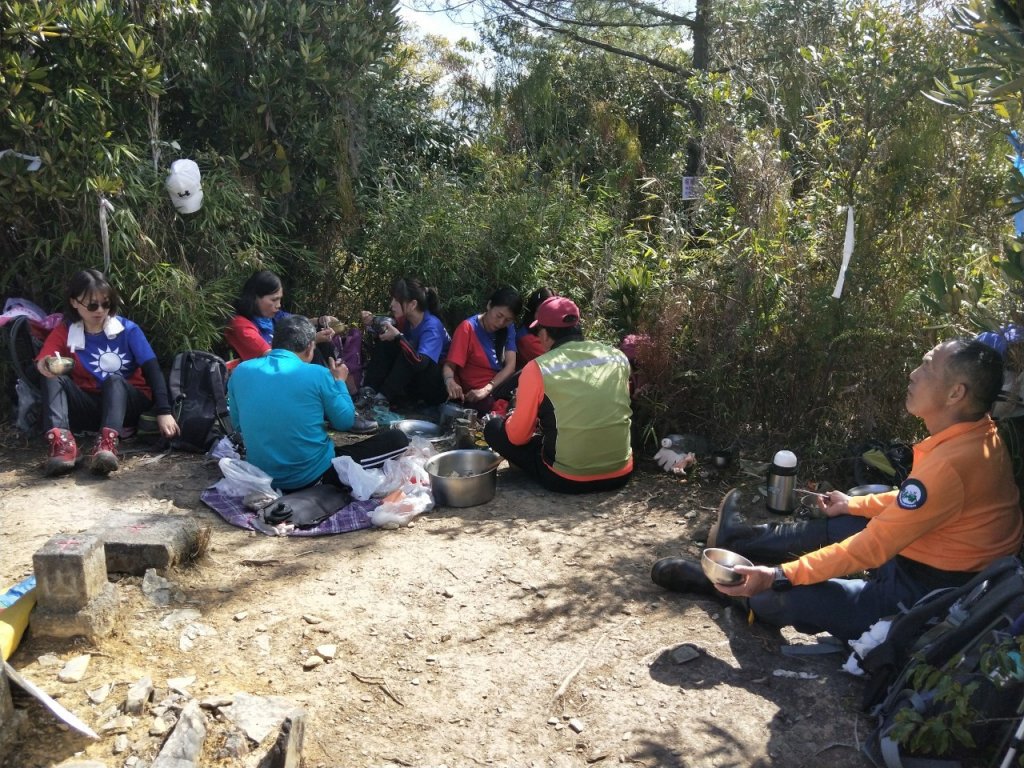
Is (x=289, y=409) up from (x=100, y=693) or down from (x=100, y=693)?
up

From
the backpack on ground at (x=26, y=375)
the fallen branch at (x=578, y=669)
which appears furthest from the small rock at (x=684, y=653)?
the backpack on ground at (x=26, y=375)

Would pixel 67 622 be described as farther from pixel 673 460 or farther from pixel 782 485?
pixel 673 460

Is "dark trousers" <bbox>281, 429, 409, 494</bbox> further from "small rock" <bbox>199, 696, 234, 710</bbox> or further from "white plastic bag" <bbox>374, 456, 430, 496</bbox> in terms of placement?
"small rock" <bbox>199, 696, 234, 710</bbox>

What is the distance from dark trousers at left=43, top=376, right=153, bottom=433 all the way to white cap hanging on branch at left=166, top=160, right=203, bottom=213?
1.45 metres

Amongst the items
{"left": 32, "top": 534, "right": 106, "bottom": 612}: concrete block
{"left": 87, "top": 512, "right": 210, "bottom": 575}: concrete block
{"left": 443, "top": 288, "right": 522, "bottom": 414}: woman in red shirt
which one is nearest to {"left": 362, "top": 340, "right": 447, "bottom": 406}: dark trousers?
{"left": 443, "top": 288, "right": 522, "bottom": 414}: woman in red shirt

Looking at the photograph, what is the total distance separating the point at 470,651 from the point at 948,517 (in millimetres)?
1767

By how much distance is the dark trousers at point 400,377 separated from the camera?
6.64 metres

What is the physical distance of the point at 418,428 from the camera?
6.12 metres

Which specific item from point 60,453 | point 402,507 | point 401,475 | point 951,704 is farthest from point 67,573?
point 951,704

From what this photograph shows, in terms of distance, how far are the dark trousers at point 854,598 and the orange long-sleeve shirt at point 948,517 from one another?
0.22 ft

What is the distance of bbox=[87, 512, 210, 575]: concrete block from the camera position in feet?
12.0

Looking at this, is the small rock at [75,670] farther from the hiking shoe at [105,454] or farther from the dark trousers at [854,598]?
the dark trousers at [854,598]

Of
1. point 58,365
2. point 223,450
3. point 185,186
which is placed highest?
point 185,186

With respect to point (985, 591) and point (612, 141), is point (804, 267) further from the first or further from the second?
point (612, 141)
